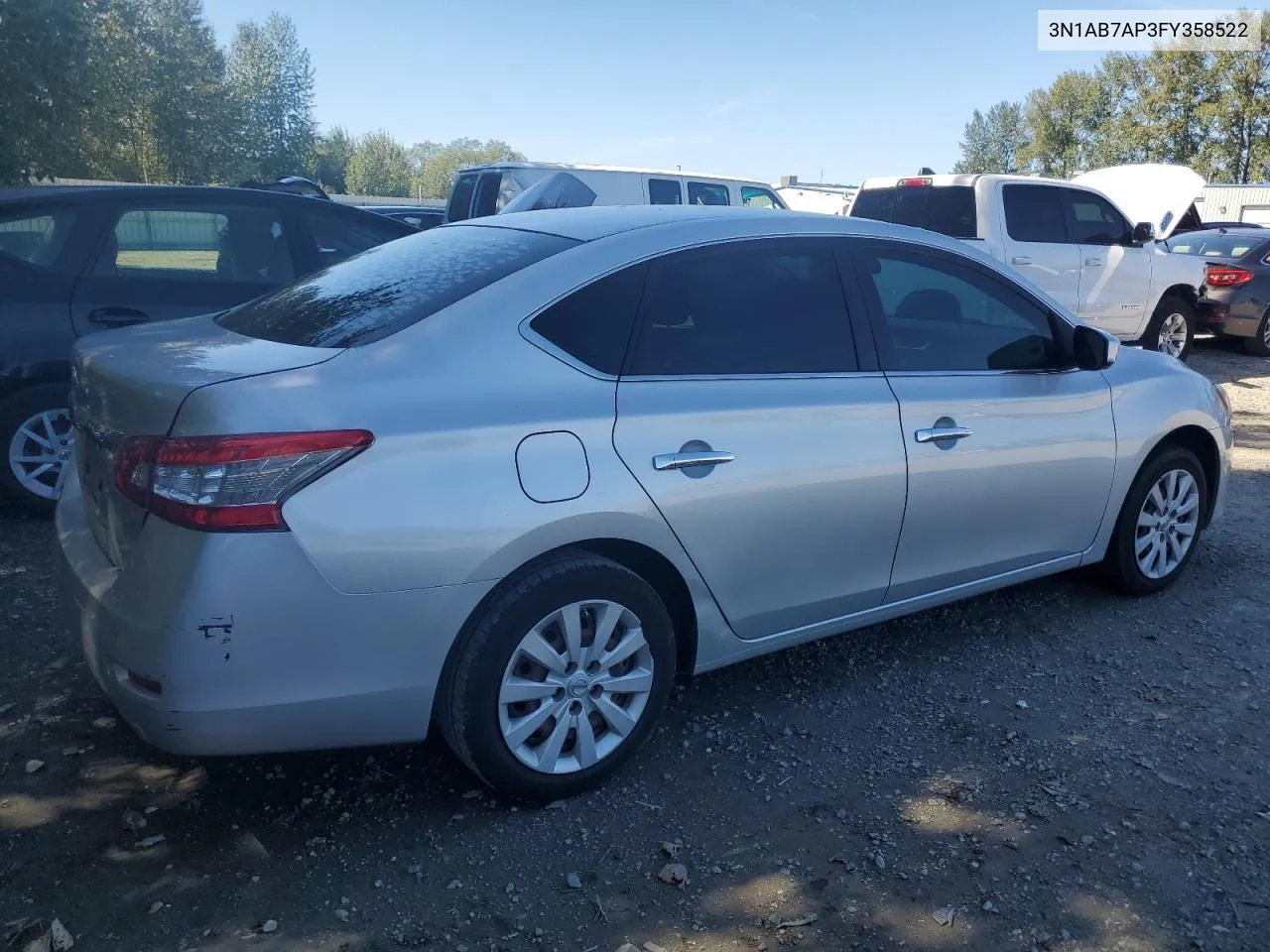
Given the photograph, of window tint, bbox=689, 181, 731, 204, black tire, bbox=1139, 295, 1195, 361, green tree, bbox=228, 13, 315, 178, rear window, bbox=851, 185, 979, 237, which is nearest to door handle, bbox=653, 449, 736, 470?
rear window, bbox=851, 185, 979, 237

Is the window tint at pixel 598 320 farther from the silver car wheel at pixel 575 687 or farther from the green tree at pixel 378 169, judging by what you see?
the green tree at pixel 378 169

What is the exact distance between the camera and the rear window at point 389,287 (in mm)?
2924

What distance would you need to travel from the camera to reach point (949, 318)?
398cm

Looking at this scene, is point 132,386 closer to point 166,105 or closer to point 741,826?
point 741,826

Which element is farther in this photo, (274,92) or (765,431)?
(274,92)

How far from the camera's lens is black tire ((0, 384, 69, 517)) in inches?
207

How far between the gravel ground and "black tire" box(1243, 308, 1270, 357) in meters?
10.2

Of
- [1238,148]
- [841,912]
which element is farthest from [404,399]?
[1238,148]

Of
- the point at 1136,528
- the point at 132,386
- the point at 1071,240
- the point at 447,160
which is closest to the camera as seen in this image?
the point at 132,386

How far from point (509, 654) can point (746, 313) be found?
1.36 metres

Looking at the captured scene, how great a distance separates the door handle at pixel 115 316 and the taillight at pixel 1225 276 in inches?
463

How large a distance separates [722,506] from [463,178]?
9.19 meters

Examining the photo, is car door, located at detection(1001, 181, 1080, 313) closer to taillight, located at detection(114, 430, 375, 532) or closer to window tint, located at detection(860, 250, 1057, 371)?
window tint, located at detection(860, 250, 1057, 371)

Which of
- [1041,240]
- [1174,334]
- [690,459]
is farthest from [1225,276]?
[690,459]
